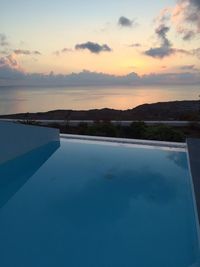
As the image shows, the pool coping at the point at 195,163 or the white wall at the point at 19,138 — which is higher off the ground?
the white wall at the point at 19,138

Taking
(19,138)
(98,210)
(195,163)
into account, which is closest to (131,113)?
(19,138)

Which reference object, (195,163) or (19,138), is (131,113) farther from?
(195,163)

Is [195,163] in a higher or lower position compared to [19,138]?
lower

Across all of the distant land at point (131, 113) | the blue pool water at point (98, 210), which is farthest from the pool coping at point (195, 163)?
the distant land at point (131, 113)

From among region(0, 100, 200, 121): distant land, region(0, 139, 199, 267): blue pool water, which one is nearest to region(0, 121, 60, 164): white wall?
region(0, 139, 199, 267): blue pool water

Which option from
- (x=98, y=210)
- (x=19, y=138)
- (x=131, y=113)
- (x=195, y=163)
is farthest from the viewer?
(x=131, y=113)

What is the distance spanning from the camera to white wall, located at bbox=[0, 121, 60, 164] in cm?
503

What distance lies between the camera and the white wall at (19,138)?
5026mm

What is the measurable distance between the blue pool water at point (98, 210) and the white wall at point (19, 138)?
0.18 m

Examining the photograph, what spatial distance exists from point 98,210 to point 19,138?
7.59ft

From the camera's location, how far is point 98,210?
12.6 feet

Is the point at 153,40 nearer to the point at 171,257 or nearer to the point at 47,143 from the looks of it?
the point at 47,143

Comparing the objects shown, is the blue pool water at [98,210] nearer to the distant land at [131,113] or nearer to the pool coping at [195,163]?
the pool coping at [195,163]

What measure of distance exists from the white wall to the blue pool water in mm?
178
